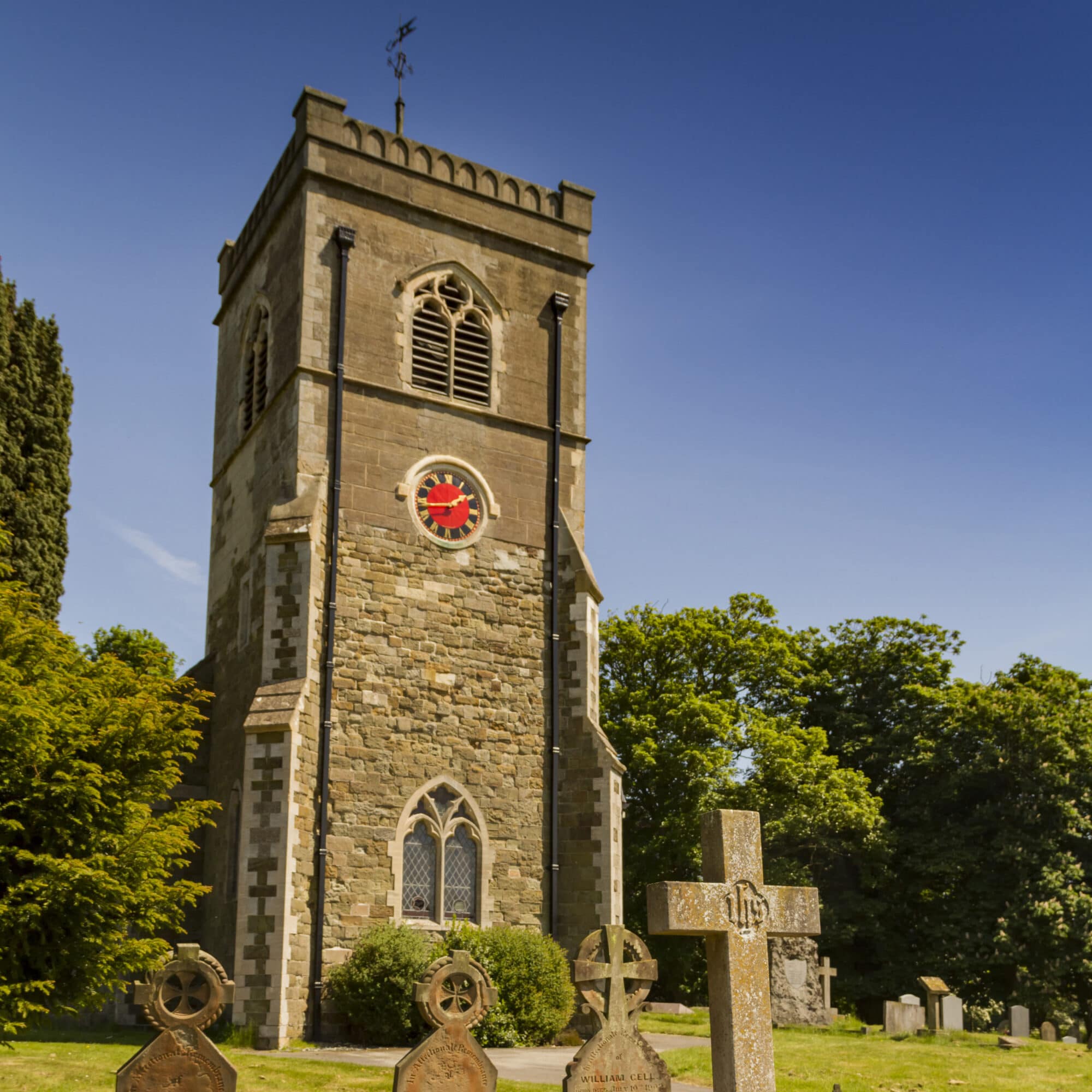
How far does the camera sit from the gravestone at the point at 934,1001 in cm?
2180

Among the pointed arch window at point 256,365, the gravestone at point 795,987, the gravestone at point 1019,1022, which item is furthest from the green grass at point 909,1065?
the pointed arch window at point 256,365

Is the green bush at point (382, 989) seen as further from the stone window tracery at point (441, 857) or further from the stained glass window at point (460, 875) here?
the stained glass window at point (460, 875)

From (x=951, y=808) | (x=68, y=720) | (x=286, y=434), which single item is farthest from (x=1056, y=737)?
(x=68, y=720)

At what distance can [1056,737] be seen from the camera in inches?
1125

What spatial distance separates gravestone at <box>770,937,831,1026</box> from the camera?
21.7 meters

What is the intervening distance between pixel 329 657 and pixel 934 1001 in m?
12.4

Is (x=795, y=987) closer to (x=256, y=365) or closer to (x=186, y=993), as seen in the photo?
(x=186, y=993)

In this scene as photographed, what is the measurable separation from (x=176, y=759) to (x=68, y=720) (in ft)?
27.3

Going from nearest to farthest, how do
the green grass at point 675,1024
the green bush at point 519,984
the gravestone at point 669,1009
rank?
the green bush at point 519,984, the green grass at point 675,1024, the gravestone at point 669,1009

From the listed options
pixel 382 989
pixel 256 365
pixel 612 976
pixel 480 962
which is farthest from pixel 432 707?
pixel 612 976

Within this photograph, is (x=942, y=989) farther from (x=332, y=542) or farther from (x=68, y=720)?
(x=68, y=720)

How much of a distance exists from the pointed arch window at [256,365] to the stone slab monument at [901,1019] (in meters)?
15.3

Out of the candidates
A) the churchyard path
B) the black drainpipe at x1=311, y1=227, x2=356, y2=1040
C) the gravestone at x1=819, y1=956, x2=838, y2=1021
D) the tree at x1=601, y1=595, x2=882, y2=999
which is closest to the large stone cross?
the churchyard path

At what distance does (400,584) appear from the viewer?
1994cm
